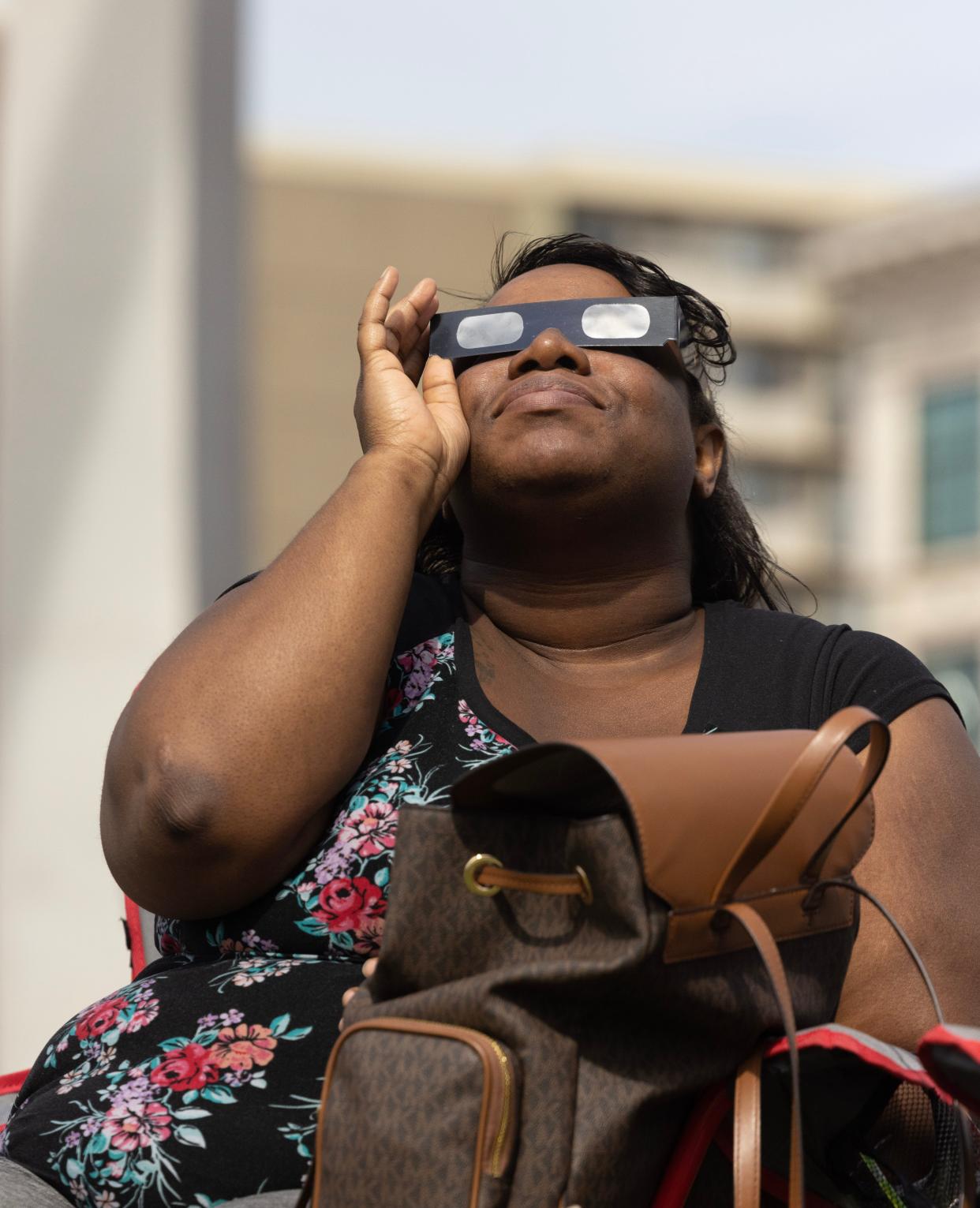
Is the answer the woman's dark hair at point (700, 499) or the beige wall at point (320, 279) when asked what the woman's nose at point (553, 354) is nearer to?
the woman's dark hair at point (700, 499)

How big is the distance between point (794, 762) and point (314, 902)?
0.67 metres

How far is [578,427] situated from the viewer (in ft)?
8.11

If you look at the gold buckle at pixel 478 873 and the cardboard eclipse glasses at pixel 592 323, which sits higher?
the cardboard eclipse glasses at pixel 592 323

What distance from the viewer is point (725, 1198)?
1.82 meters

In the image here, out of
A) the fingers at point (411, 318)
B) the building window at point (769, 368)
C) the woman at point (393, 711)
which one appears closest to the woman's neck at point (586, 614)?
the woman at point (393, 711)

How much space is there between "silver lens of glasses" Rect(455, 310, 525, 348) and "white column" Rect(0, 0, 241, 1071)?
Result: 11.2 feet

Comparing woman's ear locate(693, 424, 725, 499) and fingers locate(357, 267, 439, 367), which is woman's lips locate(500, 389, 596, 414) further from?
woman's ear locate(693, 424, 725, 499)

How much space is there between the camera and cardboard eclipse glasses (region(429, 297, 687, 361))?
2.56 meters

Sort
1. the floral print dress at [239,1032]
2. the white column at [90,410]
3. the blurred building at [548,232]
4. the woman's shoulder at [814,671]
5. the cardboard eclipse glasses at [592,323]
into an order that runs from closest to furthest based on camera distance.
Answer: the floral print dress at [239,1032] < the woman's shoulder at [814,671] < the cardboard eclipse glasses at [592,323] < the white column at [90,410] < the blurred building at [548,232]

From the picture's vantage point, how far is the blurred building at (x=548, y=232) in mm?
50938

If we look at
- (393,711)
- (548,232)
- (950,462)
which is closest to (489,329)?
(393,711)

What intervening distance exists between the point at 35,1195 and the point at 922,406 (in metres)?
31.4

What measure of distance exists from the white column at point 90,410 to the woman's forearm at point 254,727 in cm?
366

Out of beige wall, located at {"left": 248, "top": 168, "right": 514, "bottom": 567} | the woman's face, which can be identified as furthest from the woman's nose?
beige wall, located at {"left": 248, "top": 168, "right": 514, "bottom": 567}
